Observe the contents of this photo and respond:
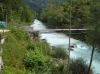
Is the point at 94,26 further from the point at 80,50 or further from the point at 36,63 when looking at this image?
the point at 80,50

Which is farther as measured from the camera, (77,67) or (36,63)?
(77,67)

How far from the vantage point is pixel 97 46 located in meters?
20.1

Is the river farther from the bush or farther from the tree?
the bush

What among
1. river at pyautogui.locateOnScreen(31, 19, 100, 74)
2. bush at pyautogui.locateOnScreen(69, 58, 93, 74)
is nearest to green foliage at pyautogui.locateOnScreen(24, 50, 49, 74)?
bush at pyautogui.locateOnScreen(69, 58, 93, 74)

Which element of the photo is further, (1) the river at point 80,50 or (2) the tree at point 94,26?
(1) the river at point 80,50

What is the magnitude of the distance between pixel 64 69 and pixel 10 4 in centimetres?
2309

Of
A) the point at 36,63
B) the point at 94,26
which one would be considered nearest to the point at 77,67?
the point at 94,26

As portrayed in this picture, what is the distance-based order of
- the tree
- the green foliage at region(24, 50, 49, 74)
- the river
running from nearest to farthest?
the green foliage at region(24, 50, 49, 74)
the tree
the river

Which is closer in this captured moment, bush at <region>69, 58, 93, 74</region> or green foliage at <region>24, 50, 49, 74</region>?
green foliage at <region>24, 50, 49, 74</region>

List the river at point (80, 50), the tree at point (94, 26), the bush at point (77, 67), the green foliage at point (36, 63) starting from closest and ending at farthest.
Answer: the green foliage at point (36, 63), the tree at point (94, 26), the bush at point (77, 67), the river at point (80, 50)

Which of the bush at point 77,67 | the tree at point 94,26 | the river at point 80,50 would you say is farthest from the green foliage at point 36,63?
the river at point 80,50

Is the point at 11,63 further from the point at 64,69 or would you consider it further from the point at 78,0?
the point at 78,0

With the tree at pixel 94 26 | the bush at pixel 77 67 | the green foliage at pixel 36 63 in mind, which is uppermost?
the tree at pixel 94 26

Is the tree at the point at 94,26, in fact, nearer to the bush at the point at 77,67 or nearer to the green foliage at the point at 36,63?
the bush at the point at 77,67
